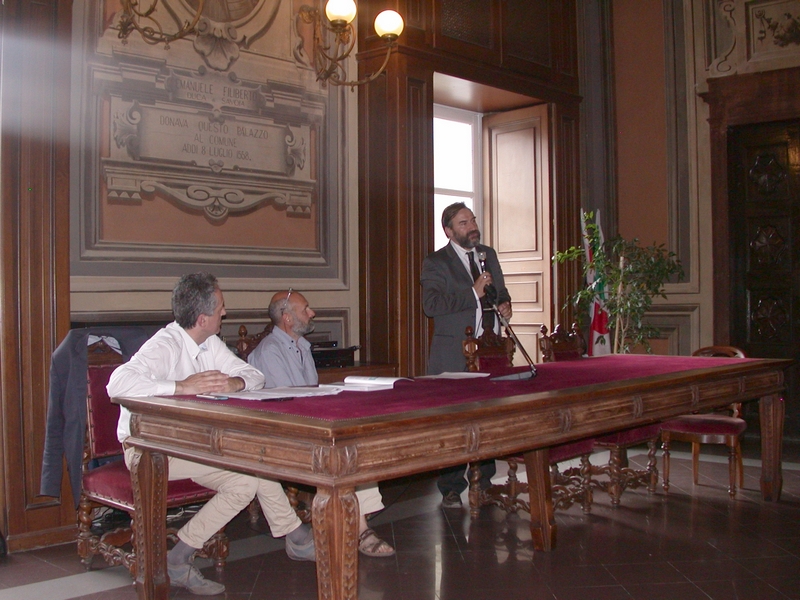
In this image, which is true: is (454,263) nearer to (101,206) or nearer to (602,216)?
(101,206)

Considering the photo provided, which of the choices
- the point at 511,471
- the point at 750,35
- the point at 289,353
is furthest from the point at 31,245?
the point at 750,35

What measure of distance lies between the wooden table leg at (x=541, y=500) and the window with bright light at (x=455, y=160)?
328 cm

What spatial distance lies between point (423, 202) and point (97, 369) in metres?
2.68

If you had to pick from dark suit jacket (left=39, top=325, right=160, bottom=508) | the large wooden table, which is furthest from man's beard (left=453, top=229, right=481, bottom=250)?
dark suit jacket (left=39, top=325, right=160, bottom=508)

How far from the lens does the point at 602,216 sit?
768 cm

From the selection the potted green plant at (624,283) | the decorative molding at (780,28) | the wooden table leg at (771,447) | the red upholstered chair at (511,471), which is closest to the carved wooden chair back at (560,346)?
the red upholstered chair at (511,471)

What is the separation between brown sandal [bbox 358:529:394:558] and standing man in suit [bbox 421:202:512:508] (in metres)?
0.96

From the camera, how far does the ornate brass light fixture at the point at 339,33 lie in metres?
4.54

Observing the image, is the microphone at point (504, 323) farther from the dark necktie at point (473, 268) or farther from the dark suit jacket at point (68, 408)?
the dark suit jacket at point (68, 408)

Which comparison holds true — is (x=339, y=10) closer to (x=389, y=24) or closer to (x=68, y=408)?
(x=389, y=24)

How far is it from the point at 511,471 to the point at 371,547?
0.98 m

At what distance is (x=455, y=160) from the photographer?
7.05 m

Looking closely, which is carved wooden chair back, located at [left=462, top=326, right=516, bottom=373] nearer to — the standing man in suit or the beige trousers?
the standing man in suit

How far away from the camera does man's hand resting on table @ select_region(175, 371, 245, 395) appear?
10.0 ft
